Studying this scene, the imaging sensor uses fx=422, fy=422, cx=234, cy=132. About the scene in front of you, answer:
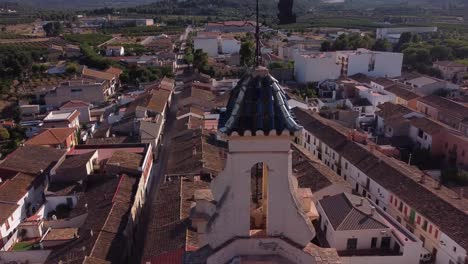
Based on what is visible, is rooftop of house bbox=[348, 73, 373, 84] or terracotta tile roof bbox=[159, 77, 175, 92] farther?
rooftop of house bbox=[348, 73, 373, 84]

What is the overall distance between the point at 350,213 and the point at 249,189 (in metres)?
15.0

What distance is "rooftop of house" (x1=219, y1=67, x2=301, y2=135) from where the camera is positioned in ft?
29.2

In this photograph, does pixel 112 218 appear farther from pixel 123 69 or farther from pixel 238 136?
pixel 123 69

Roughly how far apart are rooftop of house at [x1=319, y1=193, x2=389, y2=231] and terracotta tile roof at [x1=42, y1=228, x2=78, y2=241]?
1439 cm

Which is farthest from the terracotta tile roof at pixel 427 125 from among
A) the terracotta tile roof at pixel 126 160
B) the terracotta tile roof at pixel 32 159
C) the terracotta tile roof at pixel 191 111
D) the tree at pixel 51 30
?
the tree at pixel 51 30

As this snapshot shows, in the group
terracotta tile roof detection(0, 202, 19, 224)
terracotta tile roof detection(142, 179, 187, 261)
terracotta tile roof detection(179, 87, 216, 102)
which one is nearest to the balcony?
terracotta tile roof detection(142, 179, 187, 261)

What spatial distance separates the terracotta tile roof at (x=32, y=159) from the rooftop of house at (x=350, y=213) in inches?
830

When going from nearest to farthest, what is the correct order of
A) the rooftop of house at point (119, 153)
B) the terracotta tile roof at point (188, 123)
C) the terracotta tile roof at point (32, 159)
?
the rooftop of house at point (119, 153) < the terracotta tile roof at point (32, 159) < the terracotta tile roof at point (188, 123)

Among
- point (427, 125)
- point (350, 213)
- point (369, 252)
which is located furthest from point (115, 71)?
point (369, 252)

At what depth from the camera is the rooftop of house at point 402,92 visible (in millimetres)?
52312

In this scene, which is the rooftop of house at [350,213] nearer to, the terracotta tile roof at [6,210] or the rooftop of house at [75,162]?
the rooftop of house at [75,162]

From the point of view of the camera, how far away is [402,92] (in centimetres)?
5416

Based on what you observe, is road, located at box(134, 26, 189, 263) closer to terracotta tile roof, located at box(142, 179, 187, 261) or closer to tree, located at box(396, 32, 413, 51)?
terracotta tile roof, located at box(142, 179, 187, 261)

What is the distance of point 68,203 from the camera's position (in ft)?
95.4
